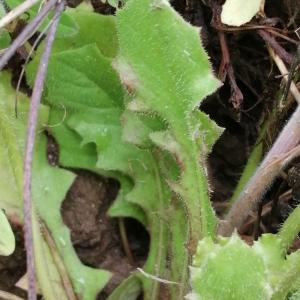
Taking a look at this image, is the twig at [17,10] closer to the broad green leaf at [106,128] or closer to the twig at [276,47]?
the broad green leaf at [106,128]

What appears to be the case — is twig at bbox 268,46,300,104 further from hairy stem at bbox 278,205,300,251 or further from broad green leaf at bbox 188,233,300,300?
broad green leaf at bbox 188,233,300,300

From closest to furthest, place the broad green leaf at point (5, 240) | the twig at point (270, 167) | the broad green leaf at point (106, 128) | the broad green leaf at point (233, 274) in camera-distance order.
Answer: the broad green leaf at point (233, 274), the broad green leaf at point (5, 240), the twig at point (270, 167), the broad green leaf at point (106, 128)

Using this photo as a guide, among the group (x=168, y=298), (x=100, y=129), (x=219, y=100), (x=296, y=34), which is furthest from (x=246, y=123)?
(x=168, y=298)

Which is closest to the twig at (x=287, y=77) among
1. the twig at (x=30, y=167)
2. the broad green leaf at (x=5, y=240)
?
the twig at (x=30, y=167)

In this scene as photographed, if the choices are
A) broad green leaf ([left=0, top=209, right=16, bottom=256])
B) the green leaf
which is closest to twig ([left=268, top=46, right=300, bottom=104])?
the green leaf

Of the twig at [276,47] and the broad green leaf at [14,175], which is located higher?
the twig at [276,47]

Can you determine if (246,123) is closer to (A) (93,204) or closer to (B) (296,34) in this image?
(B) (296,34)
